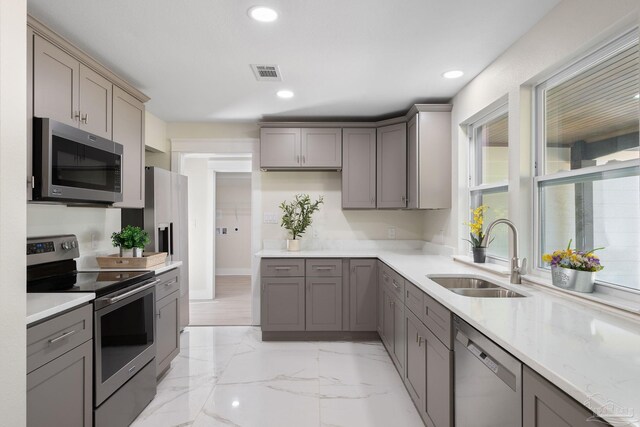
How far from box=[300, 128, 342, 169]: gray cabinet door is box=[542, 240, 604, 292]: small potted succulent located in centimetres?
249

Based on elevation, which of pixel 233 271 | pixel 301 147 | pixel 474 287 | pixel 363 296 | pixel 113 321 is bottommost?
pixel 233 271

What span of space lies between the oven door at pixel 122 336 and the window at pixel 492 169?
2627 mm

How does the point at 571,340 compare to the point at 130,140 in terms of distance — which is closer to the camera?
the point at 571,340

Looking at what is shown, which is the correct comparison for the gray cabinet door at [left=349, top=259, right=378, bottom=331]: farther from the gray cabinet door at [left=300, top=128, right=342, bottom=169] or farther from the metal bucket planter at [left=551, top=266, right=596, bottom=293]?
the metal bucket planter at [left=551, top=266, right=596, bottom=293]

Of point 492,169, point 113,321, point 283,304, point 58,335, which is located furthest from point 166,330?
point 492,169

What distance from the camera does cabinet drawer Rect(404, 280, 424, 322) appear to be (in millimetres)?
2143

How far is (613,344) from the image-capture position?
1.13m

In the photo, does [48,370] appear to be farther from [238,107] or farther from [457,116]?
[457,116]

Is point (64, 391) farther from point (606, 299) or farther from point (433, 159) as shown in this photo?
point (433, 159)

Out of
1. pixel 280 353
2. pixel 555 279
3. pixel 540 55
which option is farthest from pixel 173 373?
pixel 540 55

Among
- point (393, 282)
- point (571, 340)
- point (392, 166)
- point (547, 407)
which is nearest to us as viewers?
point (547, 407)

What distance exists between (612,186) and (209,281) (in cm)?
495

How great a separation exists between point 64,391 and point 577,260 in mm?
2535

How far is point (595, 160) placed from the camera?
5.78 feet
